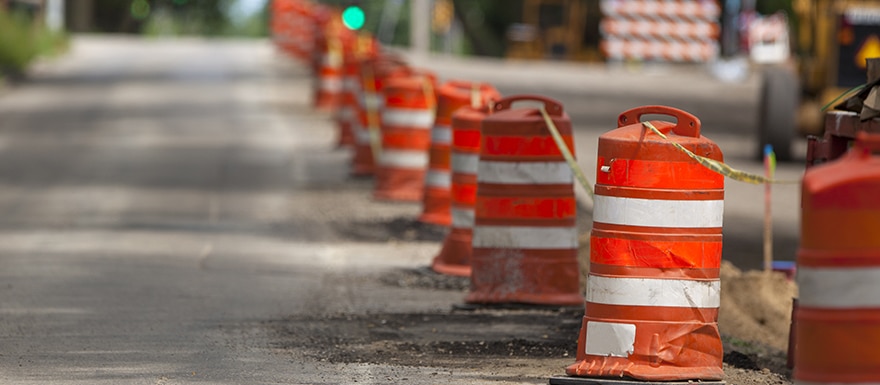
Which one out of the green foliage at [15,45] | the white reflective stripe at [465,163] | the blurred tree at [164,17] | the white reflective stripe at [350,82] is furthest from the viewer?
the blurred tree at [164,17]

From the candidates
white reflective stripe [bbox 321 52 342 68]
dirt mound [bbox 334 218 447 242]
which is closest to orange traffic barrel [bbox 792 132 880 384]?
dirt mound [bbox 334 218 447 242]

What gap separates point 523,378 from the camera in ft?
26.1

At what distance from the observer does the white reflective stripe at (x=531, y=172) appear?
10.2 m

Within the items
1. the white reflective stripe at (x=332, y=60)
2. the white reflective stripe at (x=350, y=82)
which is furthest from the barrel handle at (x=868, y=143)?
the white reflective stripe at (x=332, y=60)

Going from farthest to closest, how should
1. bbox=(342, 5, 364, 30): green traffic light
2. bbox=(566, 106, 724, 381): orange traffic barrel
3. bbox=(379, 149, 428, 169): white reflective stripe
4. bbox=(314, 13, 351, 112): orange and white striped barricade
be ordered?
bbox=(342, 5, 364, 30): green traffic light
bbox=(314, 13, 351, 112): orange and white striped barricade
bbox=(379, 149, 428, 169): white reflective stripe
bbox=(566, 106, 724, 381): orange traffic barrel

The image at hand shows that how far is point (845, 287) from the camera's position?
5.46 m

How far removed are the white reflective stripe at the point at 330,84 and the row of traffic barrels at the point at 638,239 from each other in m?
13.1

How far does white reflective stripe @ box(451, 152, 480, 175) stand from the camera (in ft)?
39.7

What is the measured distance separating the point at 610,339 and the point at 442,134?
6.54 metres

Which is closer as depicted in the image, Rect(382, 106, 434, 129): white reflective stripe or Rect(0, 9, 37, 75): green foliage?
Rect(382, 106, 434, 129): white reflective stripe

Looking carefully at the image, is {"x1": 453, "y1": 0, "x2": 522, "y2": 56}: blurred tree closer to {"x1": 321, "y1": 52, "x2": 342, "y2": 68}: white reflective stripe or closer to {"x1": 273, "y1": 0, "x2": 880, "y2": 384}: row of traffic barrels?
{"x1": 321, "y1": 52, "x2": 342, "y2": 68}: white reflective stripe

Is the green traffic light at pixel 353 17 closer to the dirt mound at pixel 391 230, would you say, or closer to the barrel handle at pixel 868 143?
the dirt mound at pixel 391 230

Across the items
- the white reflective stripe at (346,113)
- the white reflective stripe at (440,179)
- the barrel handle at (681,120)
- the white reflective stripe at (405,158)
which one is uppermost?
the barrel handle at (681,120)

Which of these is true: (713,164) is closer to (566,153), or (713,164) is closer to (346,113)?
(566,153)
